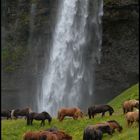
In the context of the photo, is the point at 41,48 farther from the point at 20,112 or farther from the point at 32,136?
the point at 32,136

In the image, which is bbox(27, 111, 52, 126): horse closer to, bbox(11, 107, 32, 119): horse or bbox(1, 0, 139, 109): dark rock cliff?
bbox(11, 107, 32, 119): horse

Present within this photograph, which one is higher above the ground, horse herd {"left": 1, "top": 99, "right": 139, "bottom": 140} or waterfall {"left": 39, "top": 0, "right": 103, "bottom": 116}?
waterfall {"left": 39, "top": 0, "right": 103, "bottom": 116}

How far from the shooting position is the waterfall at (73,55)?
61.1 m

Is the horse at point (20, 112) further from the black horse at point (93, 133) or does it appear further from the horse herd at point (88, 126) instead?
the black horse at point (93, 133)

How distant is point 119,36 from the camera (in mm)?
63219

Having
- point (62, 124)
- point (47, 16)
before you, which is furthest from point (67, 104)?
point (62, 124)

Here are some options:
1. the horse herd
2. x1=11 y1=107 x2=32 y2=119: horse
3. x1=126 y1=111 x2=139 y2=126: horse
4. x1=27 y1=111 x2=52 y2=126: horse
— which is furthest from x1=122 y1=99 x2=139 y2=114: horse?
x1=11 y1=107 x2=32 y2=119: horse

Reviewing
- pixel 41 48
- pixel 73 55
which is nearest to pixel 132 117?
pixel 73 55

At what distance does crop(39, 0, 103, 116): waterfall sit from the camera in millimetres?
61062

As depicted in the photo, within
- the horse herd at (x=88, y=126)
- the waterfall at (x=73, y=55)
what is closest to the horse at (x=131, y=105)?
the horse herd at (x=88, y=126)

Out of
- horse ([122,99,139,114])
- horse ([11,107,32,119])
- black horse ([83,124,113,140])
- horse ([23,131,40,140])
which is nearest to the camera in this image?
black horse ([83,124,113,140])

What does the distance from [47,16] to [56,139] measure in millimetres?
40382

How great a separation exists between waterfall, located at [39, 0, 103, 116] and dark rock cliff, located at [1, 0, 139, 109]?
978 mm

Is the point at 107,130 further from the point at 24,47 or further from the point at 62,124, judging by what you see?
the point at 24,47
